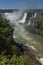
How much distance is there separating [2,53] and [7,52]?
1796mm

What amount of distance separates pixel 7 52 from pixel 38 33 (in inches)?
992

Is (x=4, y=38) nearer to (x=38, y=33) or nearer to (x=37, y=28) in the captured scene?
(x=38, y=33)

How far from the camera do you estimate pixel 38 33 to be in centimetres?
4991

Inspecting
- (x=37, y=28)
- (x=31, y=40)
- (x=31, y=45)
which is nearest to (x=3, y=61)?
(x=31, y=45)

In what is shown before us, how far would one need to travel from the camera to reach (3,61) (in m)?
20.2

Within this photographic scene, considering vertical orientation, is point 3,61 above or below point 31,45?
above

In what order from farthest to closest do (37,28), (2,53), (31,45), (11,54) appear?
(37,28), (31,45), (11,54), (2,53)

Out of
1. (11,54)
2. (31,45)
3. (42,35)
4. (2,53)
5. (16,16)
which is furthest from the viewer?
(16,16)

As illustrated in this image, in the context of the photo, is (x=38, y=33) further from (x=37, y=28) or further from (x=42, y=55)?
(x=42, y=55)

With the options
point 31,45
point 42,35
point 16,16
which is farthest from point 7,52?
point 16,16

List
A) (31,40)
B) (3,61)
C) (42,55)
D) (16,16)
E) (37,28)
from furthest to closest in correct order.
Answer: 1. (16,16)
2. (37,28)
3. (31,40)
4. (42,55)
5. (3,61)

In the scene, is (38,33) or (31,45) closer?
(31,45)

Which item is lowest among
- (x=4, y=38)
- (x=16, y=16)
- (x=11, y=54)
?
(x=16, y=16)

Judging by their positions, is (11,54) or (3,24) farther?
(3,24)
